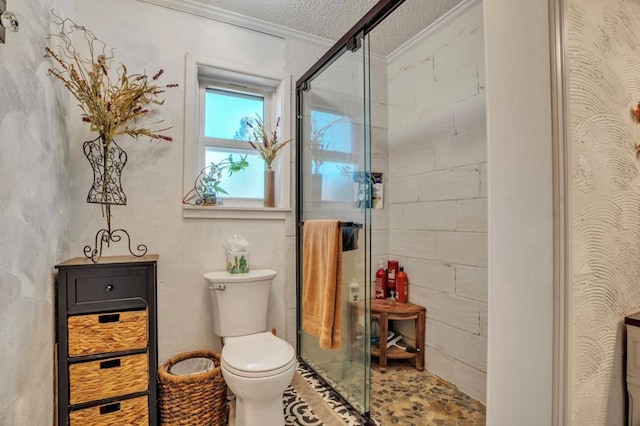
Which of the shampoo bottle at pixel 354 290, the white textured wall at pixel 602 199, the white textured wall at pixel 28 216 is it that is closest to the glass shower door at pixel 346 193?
the shampoo bottle at pixel 354 290

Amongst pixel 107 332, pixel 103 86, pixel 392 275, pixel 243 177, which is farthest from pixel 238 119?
pixel 392 275

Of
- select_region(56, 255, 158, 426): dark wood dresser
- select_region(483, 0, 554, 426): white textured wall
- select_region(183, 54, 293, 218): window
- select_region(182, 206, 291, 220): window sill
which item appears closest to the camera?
select_region(483, 0, 554, 426): white textured wall

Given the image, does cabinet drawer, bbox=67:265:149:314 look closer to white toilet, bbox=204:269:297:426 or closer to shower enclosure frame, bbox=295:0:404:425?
white toilet, bbox=204:269:297:426

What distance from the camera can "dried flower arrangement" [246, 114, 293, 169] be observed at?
2244 mm

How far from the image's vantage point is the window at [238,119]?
6.99 ft

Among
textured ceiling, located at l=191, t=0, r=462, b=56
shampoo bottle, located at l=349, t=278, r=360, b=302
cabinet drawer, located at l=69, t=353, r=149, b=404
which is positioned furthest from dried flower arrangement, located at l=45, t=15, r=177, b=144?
shampoo bottle, located at l=349, t=278, r=360, b=302

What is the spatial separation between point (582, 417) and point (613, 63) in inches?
41.9

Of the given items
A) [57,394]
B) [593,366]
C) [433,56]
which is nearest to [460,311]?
[593,366]

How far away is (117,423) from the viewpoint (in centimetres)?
148

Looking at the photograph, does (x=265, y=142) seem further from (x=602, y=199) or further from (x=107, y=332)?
(x=602, y=199)

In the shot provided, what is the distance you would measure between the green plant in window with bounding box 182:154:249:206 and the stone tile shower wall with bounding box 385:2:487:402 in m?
1.24

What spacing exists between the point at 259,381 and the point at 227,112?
5.69 feet

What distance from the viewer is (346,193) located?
5.95ft

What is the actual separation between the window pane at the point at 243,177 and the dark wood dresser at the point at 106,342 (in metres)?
0.80
